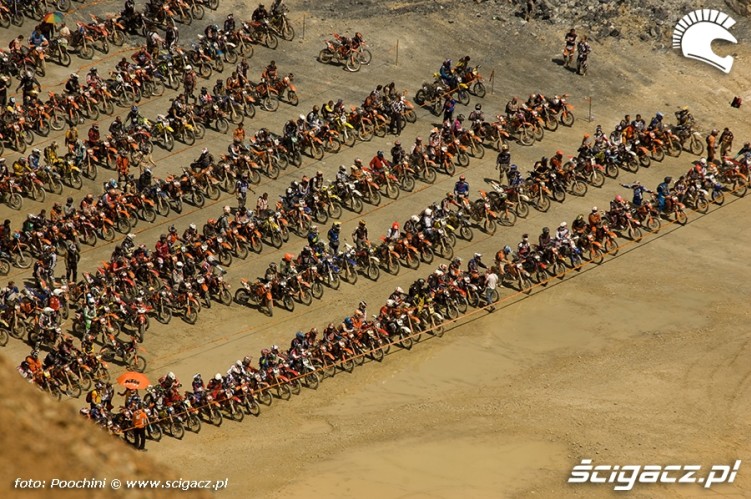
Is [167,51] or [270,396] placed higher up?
[167,51]

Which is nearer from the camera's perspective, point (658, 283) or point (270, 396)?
point (270, 396)

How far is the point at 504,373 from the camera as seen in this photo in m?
43.4

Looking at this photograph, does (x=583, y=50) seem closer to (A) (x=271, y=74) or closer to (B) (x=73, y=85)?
(A) (x=271, y=74)

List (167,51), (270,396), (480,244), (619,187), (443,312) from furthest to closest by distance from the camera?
(167,51)
(619,187)
(480,244)
(443,312)
(270,396)

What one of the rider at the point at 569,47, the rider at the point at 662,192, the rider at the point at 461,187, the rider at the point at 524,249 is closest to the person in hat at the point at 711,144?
the rider at the point at 662,192

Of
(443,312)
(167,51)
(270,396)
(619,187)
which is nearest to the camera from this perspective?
(270,396)

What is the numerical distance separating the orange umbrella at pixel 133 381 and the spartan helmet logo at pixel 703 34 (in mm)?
31692

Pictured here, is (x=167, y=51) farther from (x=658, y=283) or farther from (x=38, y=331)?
(x=658, y=283)

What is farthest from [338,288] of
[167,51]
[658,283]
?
[167,51]

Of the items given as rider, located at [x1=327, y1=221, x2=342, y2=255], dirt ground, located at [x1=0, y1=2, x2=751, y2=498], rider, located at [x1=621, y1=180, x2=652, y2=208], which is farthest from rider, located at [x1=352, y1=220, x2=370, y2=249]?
rider, located at [x1=621, y1=180, x2=652, y2=208]

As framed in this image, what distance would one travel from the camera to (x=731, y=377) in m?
43.5

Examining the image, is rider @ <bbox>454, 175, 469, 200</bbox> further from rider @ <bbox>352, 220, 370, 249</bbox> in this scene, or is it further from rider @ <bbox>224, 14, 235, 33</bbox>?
rider @ <bbox>224, 14, 235, 33</bbox>

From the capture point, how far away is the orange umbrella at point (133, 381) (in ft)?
128

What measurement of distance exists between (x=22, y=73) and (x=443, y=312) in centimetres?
1980
